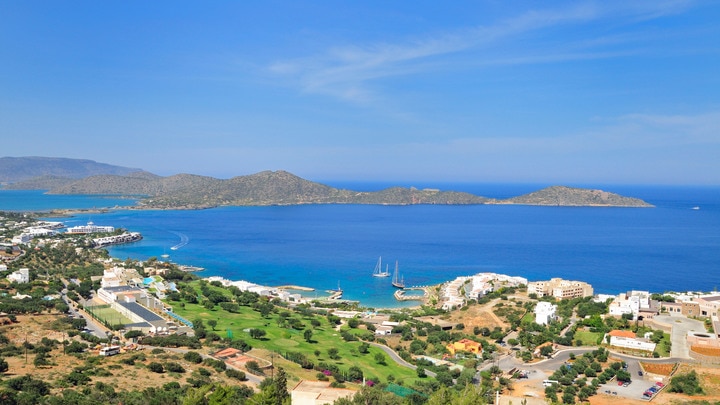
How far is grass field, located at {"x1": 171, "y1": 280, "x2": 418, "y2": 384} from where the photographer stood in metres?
25.8

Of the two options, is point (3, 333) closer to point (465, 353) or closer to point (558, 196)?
point (465, 353)

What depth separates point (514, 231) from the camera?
92000 millimetres

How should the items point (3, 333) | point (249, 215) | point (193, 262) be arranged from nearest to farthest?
point (3, 333) < point (193, 262) < point (249, 215)

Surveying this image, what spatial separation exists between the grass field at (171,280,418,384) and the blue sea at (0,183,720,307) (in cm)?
1248

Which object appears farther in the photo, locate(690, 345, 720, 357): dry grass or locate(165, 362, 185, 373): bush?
locate(690, 345, 720, 357): dry grass

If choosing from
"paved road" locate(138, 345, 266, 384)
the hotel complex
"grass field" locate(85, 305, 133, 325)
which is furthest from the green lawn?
"grass field" locate(85, 305, 133, 325)

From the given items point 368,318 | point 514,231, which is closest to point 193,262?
point 368,318

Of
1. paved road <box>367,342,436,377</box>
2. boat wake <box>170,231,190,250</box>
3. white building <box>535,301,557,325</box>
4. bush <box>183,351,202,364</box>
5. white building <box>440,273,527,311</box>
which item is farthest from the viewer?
boat wake <box>170,231,190,250</box>

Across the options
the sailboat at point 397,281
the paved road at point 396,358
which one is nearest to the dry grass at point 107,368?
the paved road at point 396,358

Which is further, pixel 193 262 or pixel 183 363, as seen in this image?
pixel 193 262

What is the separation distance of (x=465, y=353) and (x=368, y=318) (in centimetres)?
998

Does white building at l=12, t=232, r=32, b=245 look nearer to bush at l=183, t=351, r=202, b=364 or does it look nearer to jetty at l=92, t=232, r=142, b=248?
jetty at l=92, t=232, r=142, b=248

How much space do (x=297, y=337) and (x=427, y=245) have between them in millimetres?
48542

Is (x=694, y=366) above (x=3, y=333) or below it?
below
